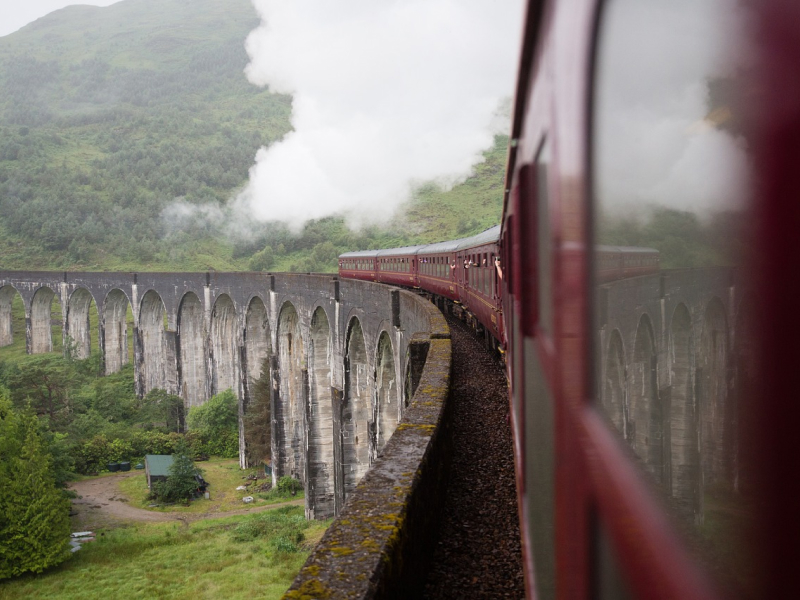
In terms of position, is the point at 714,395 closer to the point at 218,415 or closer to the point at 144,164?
the point at 218,415

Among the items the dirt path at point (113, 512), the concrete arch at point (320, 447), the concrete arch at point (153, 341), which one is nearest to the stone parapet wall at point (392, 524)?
the concrete arch at point (320, 447)

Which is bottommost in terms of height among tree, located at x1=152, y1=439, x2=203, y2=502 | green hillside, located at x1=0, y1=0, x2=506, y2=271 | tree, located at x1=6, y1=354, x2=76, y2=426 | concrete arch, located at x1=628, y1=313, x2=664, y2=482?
tree, located at x1=152, y1=439, x2=203, y2=502

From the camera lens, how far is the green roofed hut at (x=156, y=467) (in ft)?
86.4

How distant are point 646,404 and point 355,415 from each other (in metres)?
17.7

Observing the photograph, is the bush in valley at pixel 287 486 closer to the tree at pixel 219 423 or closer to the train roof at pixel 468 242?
the tree at pixel 219 423

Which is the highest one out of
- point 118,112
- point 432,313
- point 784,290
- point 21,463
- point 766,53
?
point 118,112

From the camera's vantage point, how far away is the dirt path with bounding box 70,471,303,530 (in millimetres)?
23297

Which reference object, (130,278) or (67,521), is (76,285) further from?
(67,521)

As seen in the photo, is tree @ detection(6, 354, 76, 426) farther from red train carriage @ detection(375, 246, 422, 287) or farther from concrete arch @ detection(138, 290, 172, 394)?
red train carriage @ detection(375, 246, 422, 287)

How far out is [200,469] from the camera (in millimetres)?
27938

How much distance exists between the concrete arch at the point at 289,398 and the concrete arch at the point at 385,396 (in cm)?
751

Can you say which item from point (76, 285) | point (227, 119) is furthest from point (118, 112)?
point (76, 285)

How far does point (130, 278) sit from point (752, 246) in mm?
34985

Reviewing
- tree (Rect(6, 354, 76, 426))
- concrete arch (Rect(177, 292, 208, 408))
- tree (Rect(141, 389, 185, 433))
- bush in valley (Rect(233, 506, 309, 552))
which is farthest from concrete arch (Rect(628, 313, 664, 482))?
tree (Rect(6, 354, 76, 426))
